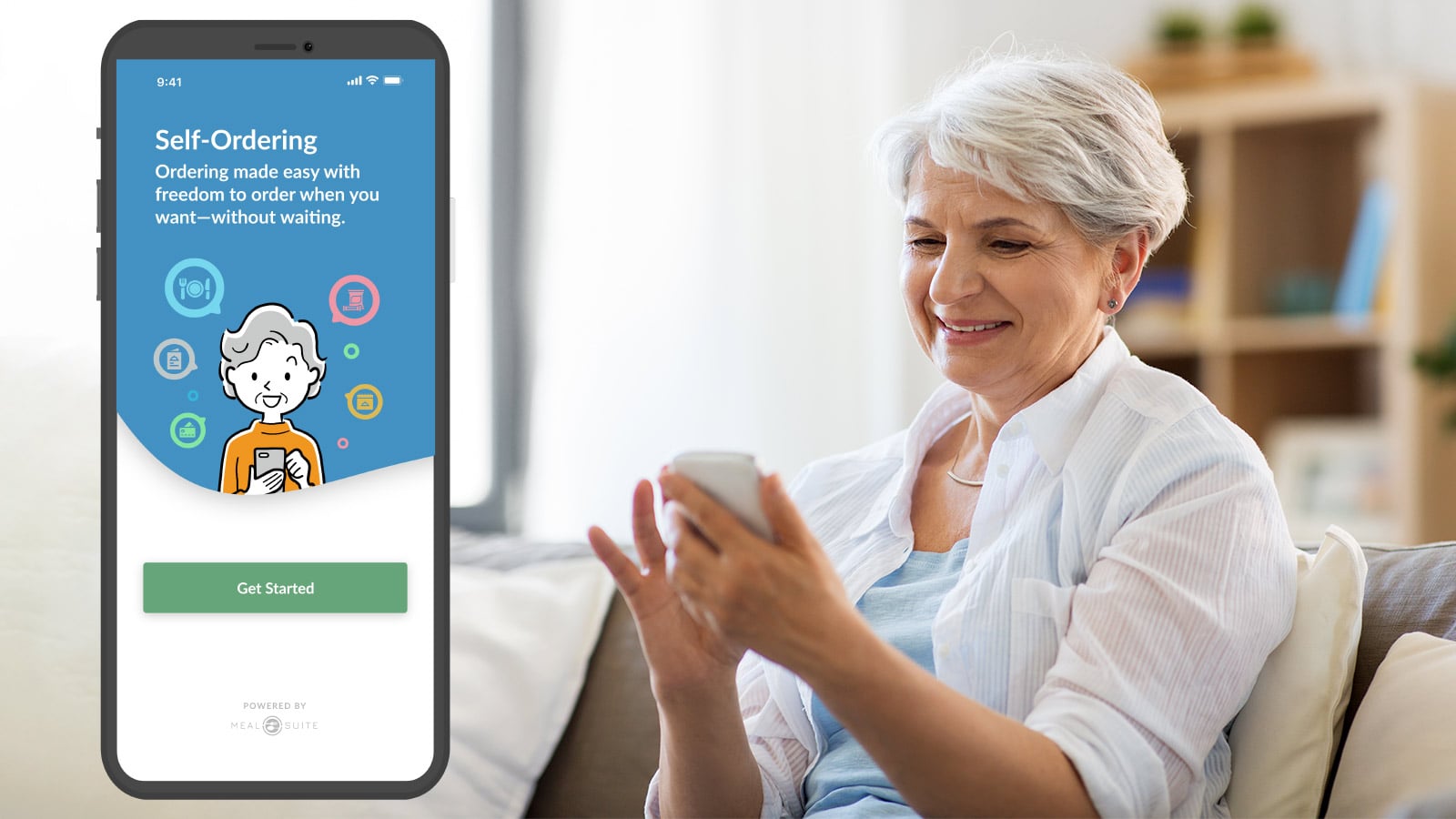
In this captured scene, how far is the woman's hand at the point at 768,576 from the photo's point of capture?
82cm

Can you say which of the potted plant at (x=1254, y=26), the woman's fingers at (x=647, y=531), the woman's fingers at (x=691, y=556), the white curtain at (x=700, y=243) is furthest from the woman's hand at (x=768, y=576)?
the potted plant at (x=1254, y=26)

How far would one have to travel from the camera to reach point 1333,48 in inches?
126

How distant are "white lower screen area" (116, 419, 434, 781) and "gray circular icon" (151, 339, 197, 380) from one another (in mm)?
53

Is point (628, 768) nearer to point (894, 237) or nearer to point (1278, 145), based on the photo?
point (894, 237)

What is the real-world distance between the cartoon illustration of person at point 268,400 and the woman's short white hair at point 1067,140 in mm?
549

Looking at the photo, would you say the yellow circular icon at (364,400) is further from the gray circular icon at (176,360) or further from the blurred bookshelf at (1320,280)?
the blurred bookshelf at (1320,280)

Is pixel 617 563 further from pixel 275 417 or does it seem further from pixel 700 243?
pixel 700 243

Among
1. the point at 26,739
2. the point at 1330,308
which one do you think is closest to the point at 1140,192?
the point at 26,739

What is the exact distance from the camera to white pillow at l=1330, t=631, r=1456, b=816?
0.97m

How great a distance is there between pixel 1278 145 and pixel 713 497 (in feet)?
9.24

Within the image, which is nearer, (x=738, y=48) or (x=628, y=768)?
(x=628, y=768)

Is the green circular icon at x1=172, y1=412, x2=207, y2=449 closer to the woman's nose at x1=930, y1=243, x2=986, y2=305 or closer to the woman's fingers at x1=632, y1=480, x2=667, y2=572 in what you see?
the woman's fingers at x1=632, y1=480, x2=667, y2=572

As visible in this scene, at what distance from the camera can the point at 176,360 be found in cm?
103

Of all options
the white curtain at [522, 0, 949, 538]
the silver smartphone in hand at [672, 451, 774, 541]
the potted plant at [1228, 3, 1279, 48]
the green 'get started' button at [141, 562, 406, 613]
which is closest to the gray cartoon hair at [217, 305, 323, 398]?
the green 'get started' button at [141, 562, 406, 613]
